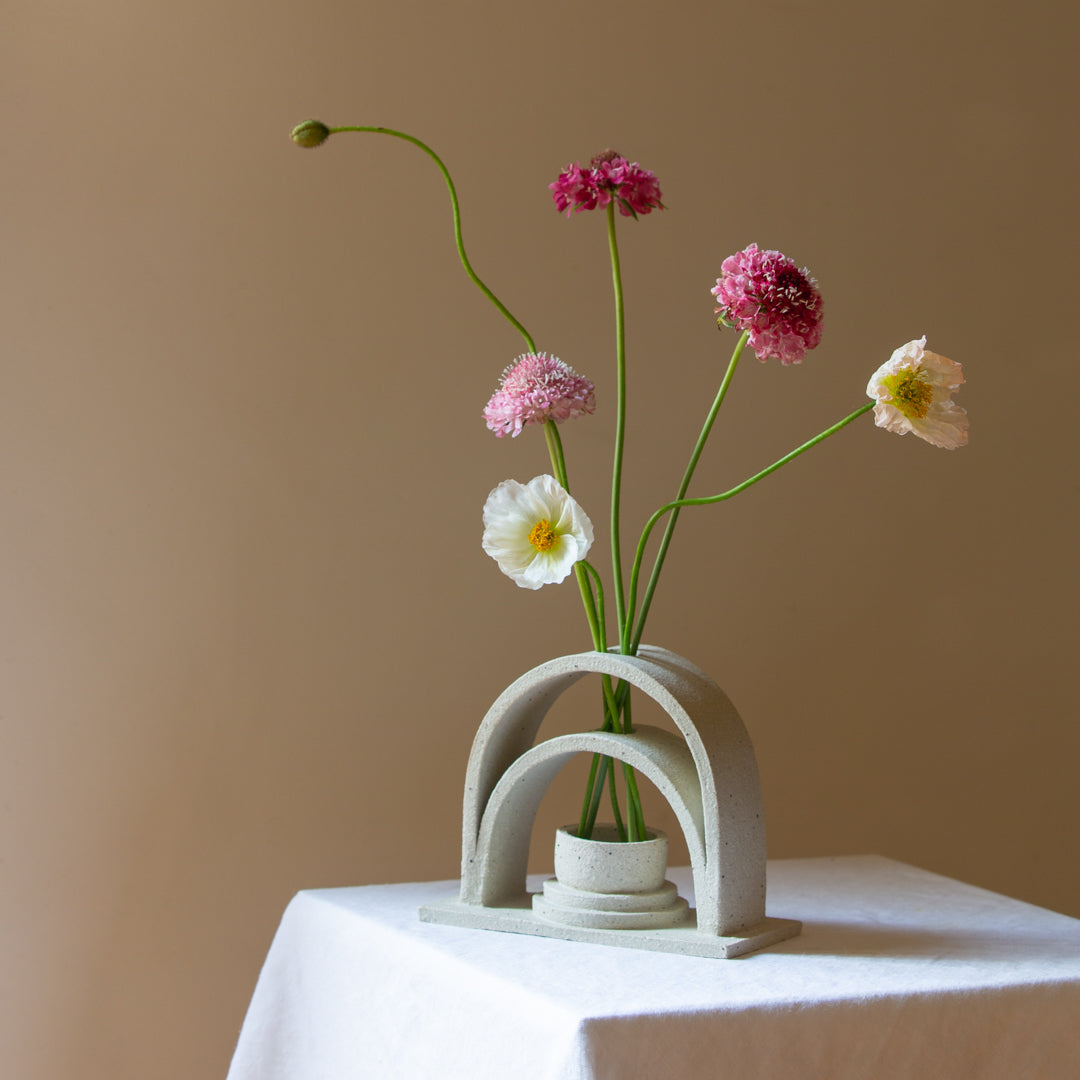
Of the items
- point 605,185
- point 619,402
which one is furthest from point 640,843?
point 605,185

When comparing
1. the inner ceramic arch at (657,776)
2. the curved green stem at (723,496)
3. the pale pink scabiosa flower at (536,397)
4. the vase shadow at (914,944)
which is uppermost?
the pale pink scabiosa flower at (536,397)

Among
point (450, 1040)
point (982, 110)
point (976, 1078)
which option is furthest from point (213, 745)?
point (982, 110)

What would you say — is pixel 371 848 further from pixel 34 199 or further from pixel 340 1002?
pixel 34 199

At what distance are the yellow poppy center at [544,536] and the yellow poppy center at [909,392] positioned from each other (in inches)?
11.6

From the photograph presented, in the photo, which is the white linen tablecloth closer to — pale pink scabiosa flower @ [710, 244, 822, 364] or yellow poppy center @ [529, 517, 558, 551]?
yellow poppy center @ [529, 517, 558, 551]

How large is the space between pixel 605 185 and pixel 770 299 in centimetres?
19

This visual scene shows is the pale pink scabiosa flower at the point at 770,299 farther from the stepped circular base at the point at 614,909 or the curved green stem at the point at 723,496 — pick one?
the stepped circular base at the point at 614,909

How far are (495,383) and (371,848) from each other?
2.24ft

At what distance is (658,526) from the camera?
194 centimetres

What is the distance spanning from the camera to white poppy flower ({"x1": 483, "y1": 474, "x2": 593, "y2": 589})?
109 cm

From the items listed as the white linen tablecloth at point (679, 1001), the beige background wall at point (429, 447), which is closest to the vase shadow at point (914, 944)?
the white linen tablecloth at point (679, 1001)

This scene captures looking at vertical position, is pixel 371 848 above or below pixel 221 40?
below

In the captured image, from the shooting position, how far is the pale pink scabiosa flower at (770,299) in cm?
105

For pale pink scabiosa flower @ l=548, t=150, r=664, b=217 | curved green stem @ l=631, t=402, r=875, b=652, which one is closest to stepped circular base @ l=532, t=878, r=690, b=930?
curved green stem @ l=631, t=402, r=875, b=652
